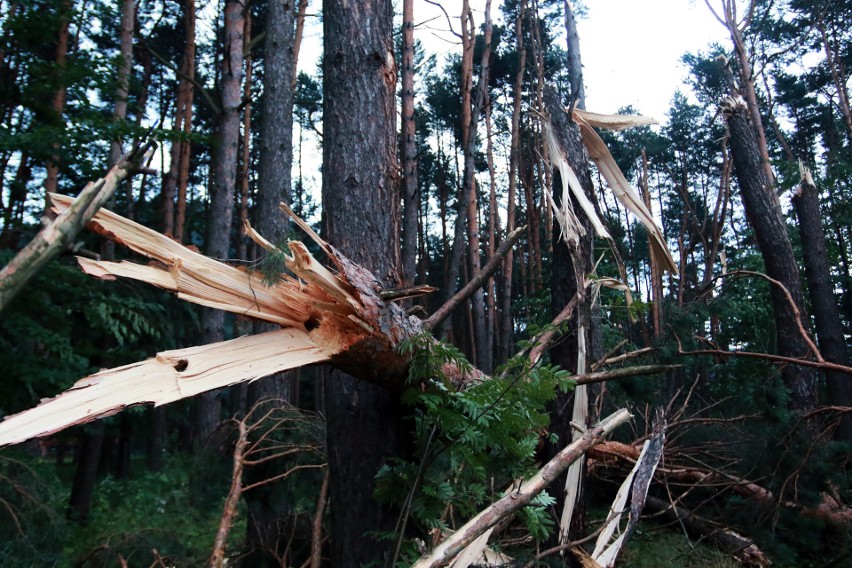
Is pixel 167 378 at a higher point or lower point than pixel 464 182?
lower

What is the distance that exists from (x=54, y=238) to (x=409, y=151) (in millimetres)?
10852

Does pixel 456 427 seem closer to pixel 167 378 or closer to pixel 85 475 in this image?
pixel 167 378

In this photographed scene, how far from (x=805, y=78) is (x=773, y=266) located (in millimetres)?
19320

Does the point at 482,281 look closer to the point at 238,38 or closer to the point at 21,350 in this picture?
the point at 21,350

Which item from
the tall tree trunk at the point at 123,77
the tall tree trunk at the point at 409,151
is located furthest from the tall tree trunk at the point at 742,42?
the tall tree trunk at the point at 123,77

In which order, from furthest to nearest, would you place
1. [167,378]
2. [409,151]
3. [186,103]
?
[186,103]
[409,151]
[167,378]

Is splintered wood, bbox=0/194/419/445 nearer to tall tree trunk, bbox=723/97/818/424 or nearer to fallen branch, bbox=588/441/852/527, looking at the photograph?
fallen branch, bbox=588/441/852/527

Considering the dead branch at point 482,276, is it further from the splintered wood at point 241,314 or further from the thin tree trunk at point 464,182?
the thin tree trunk at point 464,182

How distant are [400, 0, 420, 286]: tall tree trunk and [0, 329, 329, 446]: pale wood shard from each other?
316 inches

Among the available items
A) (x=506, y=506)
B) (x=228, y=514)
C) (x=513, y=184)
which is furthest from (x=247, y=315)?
(x=513, y=184)

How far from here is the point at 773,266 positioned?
24.2 feet

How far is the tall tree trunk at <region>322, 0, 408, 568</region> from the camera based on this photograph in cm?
297

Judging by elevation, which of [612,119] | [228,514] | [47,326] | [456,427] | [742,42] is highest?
[742,42]

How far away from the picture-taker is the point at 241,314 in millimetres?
2406
